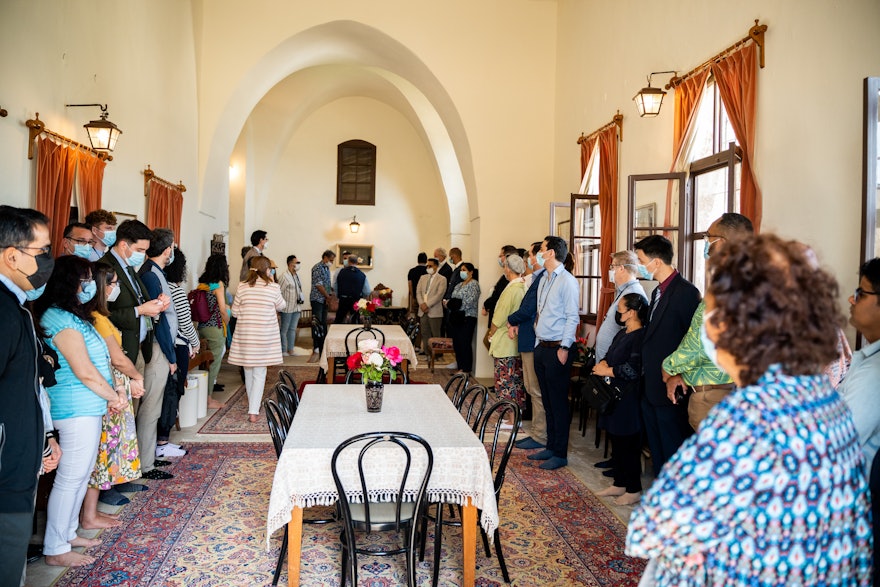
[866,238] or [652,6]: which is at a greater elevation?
[652,6]

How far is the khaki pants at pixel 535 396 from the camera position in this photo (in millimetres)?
5906

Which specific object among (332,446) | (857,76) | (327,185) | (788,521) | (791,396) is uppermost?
(327,185)

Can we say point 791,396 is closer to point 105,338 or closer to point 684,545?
point 684,545

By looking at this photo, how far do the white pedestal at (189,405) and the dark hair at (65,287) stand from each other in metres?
2.95

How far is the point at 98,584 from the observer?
122 inches

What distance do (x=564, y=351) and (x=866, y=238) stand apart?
2264 millimetres

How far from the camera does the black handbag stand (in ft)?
14.2

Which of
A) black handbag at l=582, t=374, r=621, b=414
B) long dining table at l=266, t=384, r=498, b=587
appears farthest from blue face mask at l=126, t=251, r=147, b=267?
black handbag at l=582, t=374, r=621, b=414

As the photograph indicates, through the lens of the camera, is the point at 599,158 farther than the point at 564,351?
Yes

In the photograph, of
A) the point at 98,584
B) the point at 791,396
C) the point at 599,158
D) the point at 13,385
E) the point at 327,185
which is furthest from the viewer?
the point at 327,185

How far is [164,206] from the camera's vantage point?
748cm

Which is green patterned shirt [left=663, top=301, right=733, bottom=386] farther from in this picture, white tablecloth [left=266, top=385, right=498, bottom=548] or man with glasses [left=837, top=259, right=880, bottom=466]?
white tablecloth [left=266, top=385, right=498, bottom=548]

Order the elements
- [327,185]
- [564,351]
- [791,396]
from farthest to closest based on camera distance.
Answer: [327,185] → [564,351] → [791,396]

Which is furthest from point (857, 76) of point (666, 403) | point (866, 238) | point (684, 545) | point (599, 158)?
point (599, 158)
